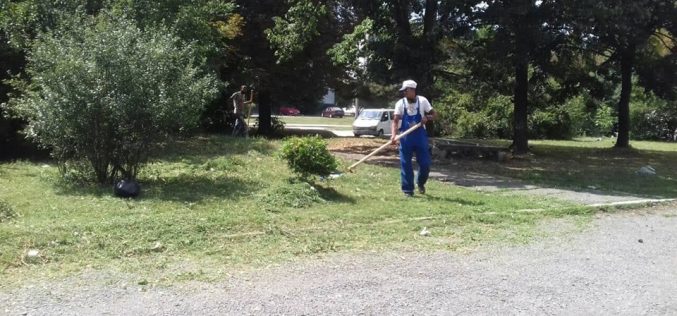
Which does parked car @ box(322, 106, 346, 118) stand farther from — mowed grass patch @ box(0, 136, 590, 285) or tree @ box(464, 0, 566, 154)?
mowed grass patch @ box(0, 136, 590, 285)

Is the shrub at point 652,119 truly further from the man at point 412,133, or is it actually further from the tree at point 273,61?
the man at point 412,133

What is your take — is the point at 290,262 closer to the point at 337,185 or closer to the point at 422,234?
the point at 422,234

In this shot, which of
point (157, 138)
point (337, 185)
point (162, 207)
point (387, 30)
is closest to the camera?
point (162, 207)

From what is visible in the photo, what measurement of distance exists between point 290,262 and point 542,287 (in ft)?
7.36

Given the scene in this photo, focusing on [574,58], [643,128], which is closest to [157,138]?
[574,58]

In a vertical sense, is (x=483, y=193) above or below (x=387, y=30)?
below

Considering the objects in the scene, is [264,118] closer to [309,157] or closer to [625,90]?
[625,90]

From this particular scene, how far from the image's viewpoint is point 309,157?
9273 millimetres

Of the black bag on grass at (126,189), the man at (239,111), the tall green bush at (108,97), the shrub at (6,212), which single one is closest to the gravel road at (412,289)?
the shrub at (6,212)

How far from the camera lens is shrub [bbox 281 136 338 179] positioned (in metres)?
9.27

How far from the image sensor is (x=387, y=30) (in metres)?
16.7

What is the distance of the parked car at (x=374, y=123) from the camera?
30578 millimetres

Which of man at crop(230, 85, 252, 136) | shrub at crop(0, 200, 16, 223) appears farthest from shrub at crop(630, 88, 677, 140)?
shrub at crop(0, 200, 16, 223)

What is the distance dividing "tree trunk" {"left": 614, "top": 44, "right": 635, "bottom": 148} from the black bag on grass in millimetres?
15628
